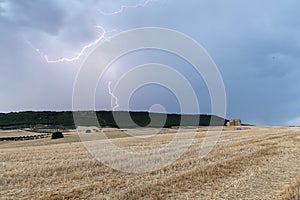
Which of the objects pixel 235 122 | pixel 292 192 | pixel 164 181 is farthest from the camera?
pixel 235 122

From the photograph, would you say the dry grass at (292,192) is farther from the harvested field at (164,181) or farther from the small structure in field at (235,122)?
the small structure in field at (235,122)

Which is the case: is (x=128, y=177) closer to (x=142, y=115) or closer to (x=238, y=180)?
(x=238, y=180)

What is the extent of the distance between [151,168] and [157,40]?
12843mm

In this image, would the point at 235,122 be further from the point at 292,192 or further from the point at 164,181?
the point at 292,192

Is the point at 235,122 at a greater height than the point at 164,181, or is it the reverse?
the point at 235,122

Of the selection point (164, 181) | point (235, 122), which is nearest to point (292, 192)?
point (164, 181)

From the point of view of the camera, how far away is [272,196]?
10.1 meters

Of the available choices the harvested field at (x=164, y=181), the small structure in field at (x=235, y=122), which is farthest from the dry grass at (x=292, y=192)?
the small structure in field at (x=235, y=122)

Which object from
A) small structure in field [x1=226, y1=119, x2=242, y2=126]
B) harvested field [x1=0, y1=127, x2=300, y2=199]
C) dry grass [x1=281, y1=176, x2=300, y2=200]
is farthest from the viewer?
small structure in field [x1=226, y1=119, x2=242, y2=126]

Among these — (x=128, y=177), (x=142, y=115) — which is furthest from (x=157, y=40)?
(x=142, y=115)

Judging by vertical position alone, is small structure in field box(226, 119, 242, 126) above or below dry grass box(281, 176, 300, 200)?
above

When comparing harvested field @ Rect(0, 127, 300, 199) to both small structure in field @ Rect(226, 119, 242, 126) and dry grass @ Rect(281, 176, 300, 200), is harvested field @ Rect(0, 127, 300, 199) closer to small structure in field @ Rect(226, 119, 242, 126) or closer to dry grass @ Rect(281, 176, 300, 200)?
dry grass @ Rect(281, 176, 300, 200)

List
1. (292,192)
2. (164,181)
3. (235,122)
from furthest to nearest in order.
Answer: (235,122)
(164,181)
(292,192)

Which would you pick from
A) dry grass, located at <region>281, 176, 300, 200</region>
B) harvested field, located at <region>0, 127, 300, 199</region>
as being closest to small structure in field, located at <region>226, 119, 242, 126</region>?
harvested field, located at <region>0, 127, 300, 199</region>
